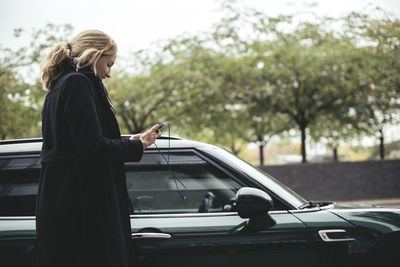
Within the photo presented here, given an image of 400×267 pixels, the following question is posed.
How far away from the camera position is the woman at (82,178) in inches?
81.1

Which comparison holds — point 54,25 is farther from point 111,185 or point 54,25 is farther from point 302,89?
point 111,185

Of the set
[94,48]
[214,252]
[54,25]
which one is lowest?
[214,252]

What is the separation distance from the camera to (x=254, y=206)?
253 centimetres

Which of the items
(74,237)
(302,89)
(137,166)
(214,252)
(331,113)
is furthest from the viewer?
(331,113)

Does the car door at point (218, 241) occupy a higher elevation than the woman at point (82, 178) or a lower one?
lower

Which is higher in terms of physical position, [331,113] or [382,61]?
[382,61]

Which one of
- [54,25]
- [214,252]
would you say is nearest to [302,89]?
[54,25]

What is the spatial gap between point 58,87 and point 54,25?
1353 centimetres

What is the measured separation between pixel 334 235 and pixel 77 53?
1698 millimetres

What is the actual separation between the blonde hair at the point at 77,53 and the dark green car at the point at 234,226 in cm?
84

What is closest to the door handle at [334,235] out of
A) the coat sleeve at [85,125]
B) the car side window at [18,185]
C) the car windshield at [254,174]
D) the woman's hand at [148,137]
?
the car windshield at [254,174]

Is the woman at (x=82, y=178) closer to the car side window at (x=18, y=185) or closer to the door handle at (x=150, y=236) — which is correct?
the door handle at (x=150, y=236)

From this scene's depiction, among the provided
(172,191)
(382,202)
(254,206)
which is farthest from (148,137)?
(382,202)

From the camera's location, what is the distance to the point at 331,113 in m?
15.5
